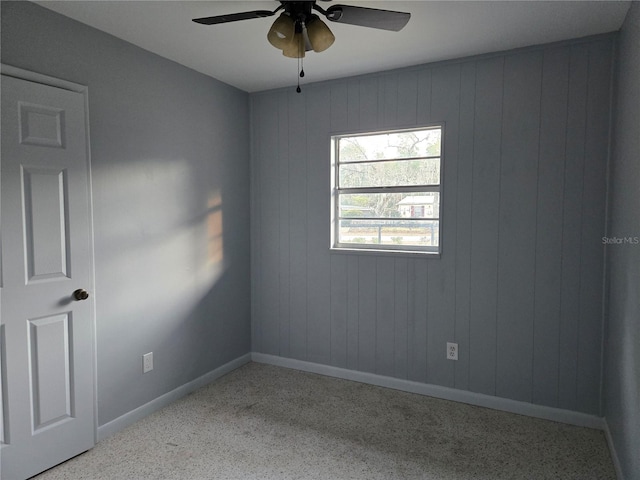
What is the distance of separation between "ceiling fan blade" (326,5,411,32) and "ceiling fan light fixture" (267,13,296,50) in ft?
0.58

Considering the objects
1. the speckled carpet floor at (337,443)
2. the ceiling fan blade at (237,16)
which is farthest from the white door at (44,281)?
the ceiling fan blade at (237,16)

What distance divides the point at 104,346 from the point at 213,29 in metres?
2.05

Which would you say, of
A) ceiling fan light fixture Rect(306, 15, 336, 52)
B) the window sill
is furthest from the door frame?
the window sill

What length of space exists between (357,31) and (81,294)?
7.39ft

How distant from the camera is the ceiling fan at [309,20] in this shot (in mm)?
1820


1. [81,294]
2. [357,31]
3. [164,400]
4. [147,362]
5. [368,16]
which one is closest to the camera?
[368,16]

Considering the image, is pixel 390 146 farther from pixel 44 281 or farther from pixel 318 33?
pixel 44 281

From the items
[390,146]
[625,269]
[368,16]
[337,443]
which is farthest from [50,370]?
Answer: [625,269]

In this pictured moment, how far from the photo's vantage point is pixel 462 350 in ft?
9.98

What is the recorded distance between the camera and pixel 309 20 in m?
1.97

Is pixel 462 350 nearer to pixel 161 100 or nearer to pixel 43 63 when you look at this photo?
pixel 161 100

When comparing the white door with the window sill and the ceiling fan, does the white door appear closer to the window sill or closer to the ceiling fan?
the ceiling fan

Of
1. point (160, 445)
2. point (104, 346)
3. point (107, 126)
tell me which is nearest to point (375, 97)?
point (107, 126)

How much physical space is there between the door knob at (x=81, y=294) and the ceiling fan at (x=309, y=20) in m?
1.60
